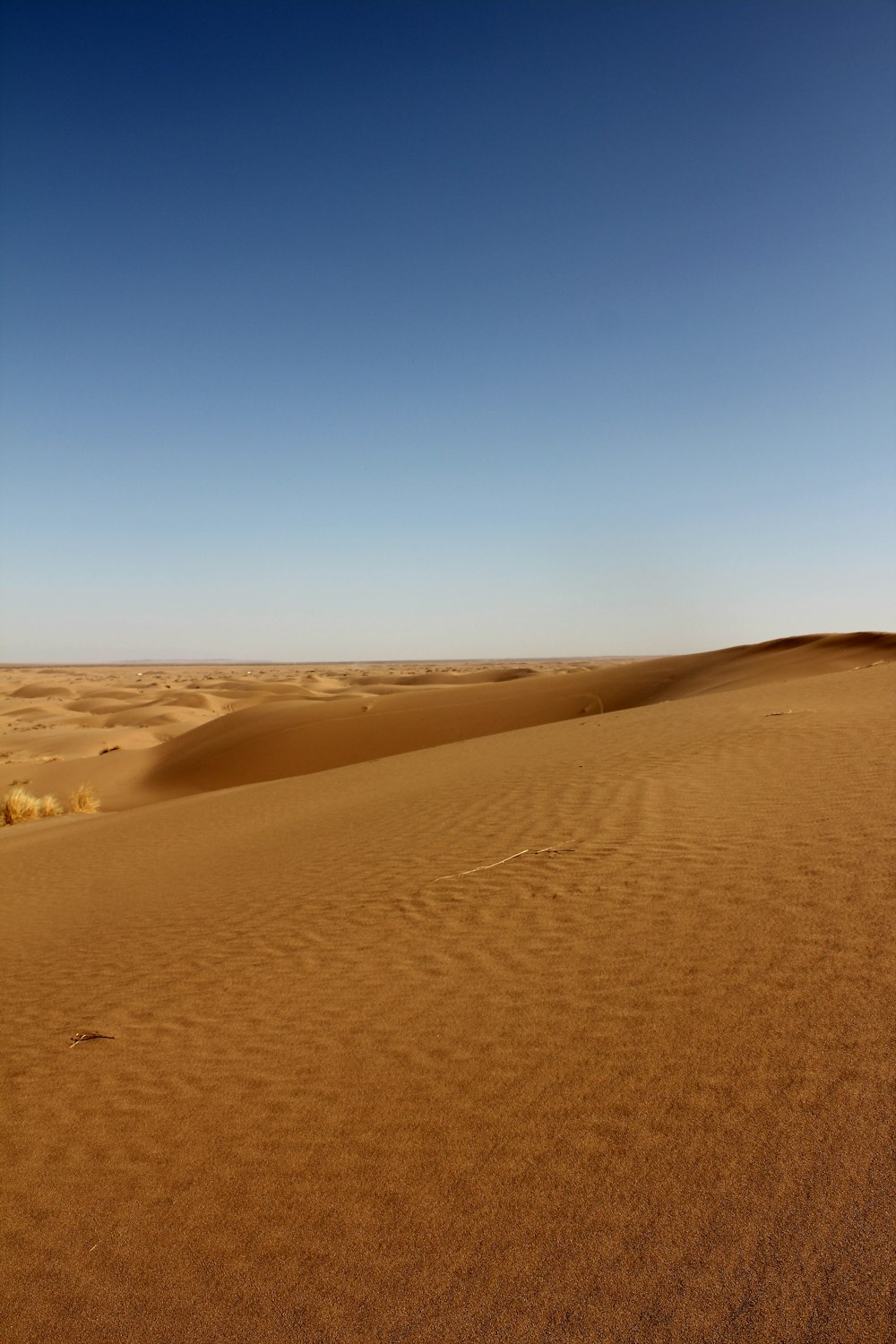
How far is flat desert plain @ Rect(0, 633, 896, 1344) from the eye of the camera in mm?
2621

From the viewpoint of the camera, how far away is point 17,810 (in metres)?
16.7

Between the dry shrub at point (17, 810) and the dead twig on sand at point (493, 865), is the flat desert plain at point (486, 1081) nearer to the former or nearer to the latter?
the dead twig on sand at point (493, 865)

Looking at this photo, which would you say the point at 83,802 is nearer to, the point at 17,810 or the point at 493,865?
the point at 17,810

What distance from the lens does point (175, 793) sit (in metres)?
21.3

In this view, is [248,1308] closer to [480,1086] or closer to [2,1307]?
[2,1307]

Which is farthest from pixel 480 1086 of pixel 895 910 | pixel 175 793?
pixel 175 793

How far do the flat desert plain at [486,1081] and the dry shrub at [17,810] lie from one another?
850cm

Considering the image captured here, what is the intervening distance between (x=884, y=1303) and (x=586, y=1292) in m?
0.83

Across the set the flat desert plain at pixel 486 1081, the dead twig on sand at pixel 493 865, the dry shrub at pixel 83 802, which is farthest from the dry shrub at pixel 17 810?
the dead twig on sand at pixel 493 865

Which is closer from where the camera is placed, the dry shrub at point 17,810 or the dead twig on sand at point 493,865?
the dead twig on sand at point 493,865

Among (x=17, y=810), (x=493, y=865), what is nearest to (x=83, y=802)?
(x=17, y=810)

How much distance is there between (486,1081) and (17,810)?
617 inches

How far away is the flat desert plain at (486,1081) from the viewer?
2621 mm

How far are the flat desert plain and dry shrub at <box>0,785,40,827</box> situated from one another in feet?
Answer: 27.9
